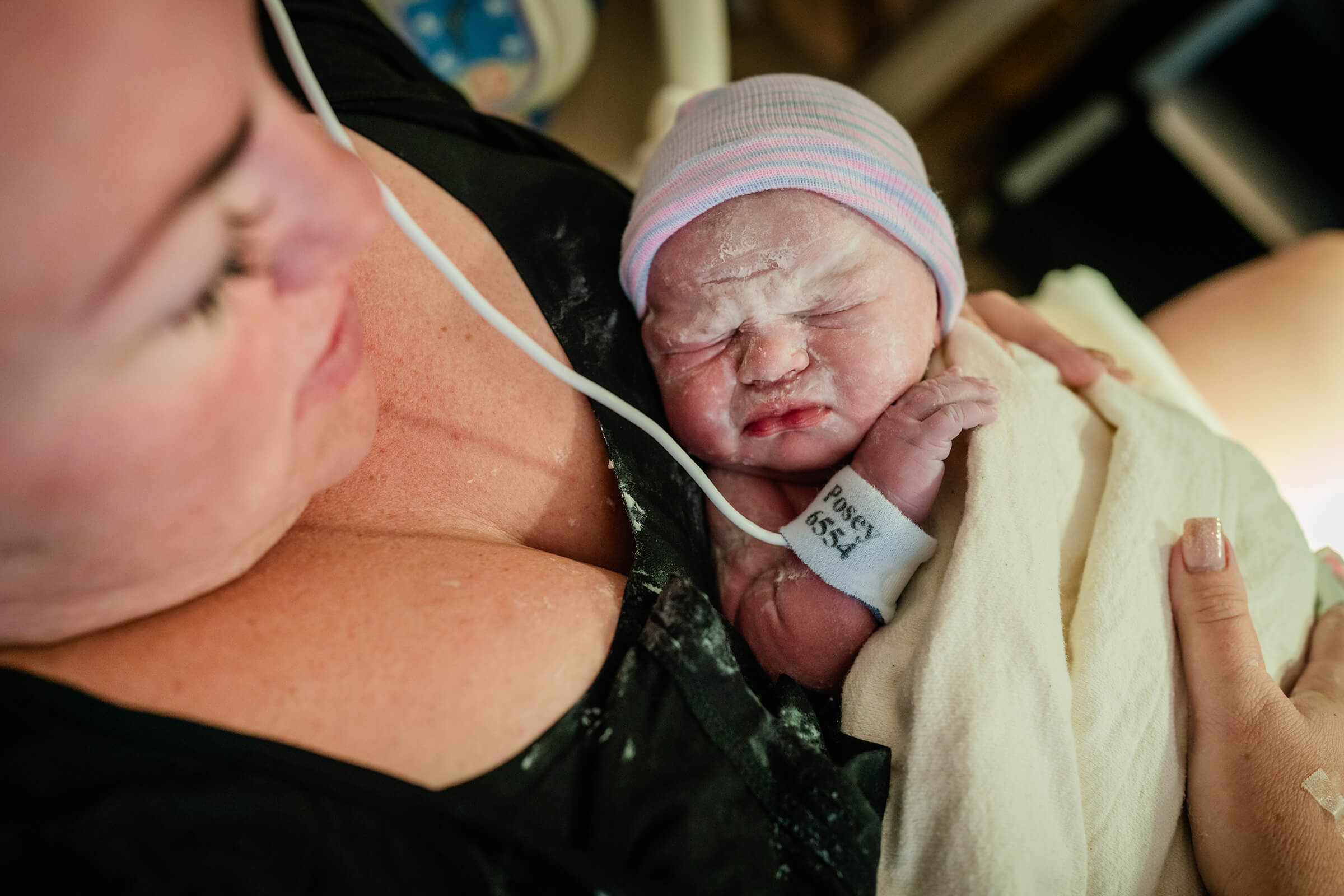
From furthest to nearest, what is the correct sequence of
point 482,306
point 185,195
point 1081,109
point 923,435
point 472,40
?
point 1081,109 → point 472,40 → point 923,435 → point 482,306 → point 185,195

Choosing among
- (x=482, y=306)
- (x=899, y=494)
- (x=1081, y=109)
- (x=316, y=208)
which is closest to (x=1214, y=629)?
(x=899, y=494)

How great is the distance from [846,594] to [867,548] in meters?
0.06

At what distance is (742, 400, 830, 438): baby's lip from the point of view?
0.93 m

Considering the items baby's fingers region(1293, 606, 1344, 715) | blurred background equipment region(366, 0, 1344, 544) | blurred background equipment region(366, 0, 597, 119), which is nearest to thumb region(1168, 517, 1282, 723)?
baby's fingers region(1293, 606, 1344, 715)

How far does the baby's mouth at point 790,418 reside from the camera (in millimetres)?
932

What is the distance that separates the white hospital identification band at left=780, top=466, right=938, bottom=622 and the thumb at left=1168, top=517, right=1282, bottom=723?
0.29 meters

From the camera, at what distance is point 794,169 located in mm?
917

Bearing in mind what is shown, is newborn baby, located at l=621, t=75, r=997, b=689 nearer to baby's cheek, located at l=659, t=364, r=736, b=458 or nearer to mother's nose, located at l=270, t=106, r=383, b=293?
baby's cheek, located at l=659, t=364, r=736, b=458

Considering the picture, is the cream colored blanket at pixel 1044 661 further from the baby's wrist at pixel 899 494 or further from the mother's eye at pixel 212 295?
the mother's eye at pixel 212 295

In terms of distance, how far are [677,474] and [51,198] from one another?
66 cm

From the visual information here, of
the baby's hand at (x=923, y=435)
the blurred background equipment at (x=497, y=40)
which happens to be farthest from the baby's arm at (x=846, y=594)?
the blurred background equipment at (x=497, y=40)

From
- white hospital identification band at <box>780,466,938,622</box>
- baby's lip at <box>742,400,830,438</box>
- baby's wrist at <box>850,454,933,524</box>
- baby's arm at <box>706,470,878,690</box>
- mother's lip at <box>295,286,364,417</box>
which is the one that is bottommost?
baby's arm at <box>706,470,878,690</box>

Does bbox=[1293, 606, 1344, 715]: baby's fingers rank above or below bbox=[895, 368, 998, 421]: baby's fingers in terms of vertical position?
below

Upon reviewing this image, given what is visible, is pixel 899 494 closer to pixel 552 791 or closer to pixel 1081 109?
pixel 552 791
